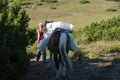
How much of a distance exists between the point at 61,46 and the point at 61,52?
0.62 feet

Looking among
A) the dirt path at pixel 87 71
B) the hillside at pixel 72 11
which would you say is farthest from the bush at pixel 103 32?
the hillside at pixel 72 11

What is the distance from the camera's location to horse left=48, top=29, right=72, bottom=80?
12141 millimetres

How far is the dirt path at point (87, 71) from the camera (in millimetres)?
13078

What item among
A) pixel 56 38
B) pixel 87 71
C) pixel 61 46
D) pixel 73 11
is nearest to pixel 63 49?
pixel 61 46

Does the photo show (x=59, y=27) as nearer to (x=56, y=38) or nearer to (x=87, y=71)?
(x=56, y=38)

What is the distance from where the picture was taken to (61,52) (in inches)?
480

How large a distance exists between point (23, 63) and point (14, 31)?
0.95m

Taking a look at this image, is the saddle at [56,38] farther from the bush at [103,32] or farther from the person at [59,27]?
the bush at [103,32]

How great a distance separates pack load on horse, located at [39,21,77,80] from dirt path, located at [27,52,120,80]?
0.56 metres

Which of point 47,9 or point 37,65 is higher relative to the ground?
point 47,9

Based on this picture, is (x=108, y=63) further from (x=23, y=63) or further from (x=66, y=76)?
(x=23, y=63)

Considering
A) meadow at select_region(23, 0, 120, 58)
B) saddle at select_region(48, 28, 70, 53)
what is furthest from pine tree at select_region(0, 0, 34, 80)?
meadow at select_region(23, 0, 120, 58)

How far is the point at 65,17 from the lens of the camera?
4722cm

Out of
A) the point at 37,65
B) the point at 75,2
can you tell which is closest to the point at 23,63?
the point at 37,65
